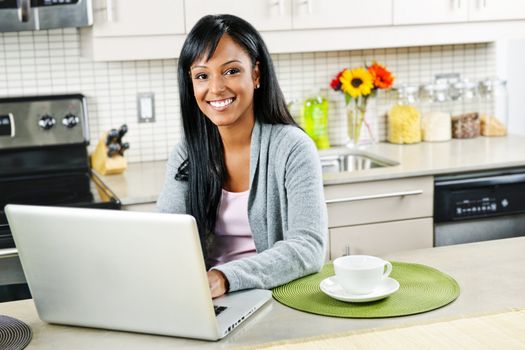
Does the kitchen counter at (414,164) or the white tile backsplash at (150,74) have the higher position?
the white tile backsplash at (150,74)

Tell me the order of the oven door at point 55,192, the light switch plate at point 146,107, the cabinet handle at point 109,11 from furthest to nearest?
the light switch plate at point 146,107 → the cabinet handle at point 109,11 → the oven door at point 55,192

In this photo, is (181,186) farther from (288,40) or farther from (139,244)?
(288,40)

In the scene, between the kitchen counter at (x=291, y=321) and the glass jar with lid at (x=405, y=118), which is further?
the glass jar with lid at (x=405, y=118)

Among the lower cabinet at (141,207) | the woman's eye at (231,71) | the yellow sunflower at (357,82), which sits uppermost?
the woman's eye at (231,71)

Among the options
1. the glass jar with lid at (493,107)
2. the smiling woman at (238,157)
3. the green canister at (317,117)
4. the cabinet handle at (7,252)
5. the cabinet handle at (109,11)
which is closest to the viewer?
the smiling woman at (238,157)

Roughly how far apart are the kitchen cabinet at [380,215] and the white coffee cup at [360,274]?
1.27 meters

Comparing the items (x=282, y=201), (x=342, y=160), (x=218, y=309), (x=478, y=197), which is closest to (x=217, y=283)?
(x=218, y=309)

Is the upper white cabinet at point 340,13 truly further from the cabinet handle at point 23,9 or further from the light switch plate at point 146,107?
the cabinet handle at point 23,9

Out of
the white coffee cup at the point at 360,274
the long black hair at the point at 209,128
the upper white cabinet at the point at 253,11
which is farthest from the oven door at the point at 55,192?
the white coffee cup at the point at 360,274

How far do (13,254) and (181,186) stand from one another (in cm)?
69

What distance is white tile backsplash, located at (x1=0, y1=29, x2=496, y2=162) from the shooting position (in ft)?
10.3

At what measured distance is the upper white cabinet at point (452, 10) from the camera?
10.4 feet

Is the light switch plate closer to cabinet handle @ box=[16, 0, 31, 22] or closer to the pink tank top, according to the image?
cabinet handle @ box=[16, 0, 31, 22]

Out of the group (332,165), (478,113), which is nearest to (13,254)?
(332,165)
